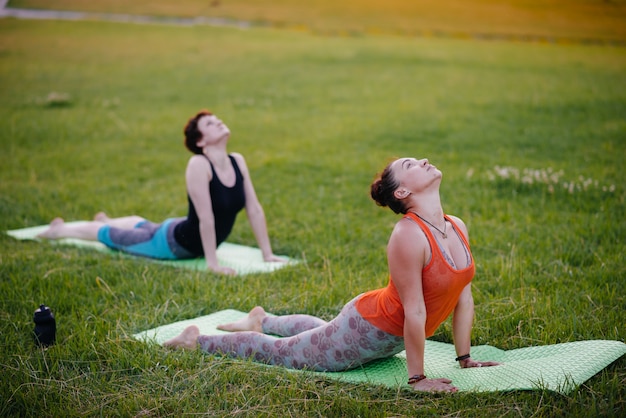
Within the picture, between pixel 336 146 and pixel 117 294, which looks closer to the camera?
pixel 117 294

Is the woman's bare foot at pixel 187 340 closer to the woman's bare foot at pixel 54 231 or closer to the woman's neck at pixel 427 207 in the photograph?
the woman's neck at pixel 427 207

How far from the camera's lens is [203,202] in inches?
241

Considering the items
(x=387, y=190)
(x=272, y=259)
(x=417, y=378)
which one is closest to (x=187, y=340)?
(x=417, y=378)

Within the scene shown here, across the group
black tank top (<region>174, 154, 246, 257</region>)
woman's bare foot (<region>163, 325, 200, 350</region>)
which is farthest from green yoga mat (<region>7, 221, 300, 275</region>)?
woman's bare foot (<region>163, 325, 200, 350</region>)

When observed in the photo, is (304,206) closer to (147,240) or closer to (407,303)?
(147,240)

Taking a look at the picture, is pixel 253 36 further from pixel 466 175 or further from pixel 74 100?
pixel 466 175

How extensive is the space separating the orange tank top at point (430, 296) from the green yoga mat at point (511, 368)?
321 mm

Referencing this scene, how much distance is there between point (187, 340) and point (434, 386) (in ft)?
5.35

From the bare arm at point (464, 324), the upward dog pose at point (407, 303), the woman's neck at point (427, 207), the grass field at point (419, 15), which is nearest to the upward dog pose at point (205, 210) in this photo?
the upward dog pose at point (407, 303)

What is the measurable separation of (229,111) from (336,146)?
165 inches

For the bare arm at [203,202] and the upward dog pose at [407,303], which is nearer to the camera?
the upward dog pose at [407,303]

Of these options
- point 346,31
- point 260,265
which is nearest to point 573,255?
point 260,265

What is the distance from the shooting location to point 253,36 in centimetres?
2858

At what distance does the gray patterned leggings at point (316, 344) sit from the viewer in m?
3.79
